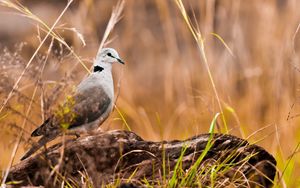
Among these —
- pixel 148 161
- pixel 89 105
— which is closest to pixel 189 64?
pixel 89 105

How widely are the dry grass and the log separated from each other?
1.89 meters

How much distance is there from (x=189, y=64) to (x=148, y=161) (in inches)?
226

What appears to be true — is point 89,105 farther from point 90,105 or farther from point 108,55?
point 108,55

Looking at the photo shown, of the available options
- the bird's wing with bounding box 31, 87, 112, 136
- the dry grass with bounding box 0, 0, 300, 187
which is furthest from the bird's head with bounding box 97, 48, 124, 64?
the dry grass with bounding box 0, 0, 300, 187

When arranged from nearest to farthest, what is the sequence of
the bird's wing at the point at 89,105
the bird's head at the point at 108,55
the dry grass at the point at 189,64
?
the bird's wing at the point at 89,105, the bird's head at the point at 108,55, the dry grass at the point at 189,64

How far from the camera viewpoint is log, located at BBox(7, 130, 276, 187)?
12.2ft

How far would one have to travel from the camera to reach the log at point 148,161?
3725 mm

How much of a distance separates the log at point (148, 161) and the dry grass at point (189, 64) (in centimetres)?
189

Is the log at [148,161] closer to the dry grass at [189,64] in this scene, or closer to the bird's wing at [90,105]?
the bird's wing at [90,105]

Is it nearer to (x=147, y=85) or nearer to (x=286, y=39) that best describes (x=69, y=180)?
(x=286, y=39)

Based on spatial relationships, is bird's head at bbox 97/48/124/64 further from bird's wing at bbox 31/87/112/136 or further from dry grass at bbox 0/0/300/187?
dry grass at bbox 0/0/300/187

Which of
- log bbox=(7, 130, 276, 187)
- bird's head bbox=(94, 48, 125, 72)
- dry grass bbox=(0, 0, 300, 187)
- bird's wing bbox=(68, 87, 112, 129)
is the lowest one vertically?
dry grass bbox=(0, 0, 300, 187)

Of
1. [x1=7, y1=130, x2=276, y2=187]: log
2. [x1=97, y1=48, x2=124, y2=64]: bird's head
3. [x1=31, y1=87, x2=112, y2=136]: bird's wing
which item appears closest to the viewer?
[x1=7, y1=130, x2=276, y2=187]: log

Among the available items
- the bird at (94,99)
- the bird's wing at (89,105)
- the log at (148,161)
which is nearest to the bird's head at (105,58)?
the bird at (94,99)
